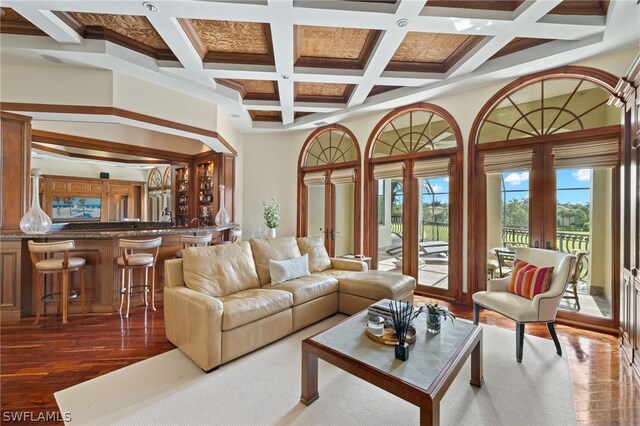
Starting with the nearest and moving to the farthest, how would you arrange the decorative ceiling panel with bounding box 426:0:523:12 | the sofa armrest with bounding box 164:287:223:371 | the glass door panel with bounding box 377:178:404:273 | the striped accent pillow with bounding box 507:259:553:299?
1. the sofa armrest with bounding box 164:287:223:371
2. the decorative ceiling panel with bounding box 426:0:523:12
3. the striped accent pillow with bounding box 507:259:553:299
4. the glass door panel with bounding box 377:178:404:273

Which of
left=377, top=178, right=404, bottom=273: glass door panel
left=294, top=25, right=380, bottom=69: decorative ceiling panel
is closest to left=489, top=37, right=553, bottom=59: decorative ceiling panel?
left=294, top=25, right=380, bottom=69: decorative ceiling panel

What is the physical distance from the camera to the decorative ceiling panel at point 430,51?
10.4 ft

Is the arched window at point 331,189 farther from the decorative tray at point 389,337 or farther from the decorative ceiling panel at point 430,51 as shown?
the decorative tray at point 389,337

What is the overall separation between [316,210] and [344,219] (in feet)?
2.60

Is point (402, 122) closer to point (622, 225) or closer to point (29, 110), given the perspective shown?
point (622, 225)

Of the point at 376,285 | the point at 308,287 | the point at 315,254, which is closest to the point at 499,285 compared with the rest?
the point at 376,285

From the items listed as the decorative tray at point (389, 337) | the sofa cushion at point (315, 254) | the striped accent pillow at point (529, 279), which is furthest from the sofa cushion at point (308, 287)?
the striped accent pillow at point (529, 279)

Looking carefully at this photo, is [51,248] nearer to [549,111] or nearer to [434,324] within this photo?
[434,324]

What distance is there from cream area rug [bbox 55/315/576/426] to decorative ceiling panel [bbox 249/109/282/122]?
472 centimetres

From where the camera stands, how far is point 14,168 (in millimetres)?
3604

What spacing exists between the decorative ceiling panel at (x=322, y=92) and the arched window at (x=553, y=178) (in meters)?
2.17

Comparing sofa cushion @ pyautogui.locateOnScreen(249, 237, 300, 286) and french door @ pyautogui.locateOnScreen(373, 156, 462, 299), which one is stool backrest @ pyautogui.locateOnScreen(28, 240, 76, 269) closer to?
sofa cushion @ pyautogui.locateOnScreen(249, 237, 300, 286)

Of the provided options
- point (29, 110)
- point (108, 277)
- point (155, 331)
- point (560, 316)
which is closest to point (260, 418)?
point (155, 331)

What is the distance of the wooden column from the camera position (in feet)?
11.6
